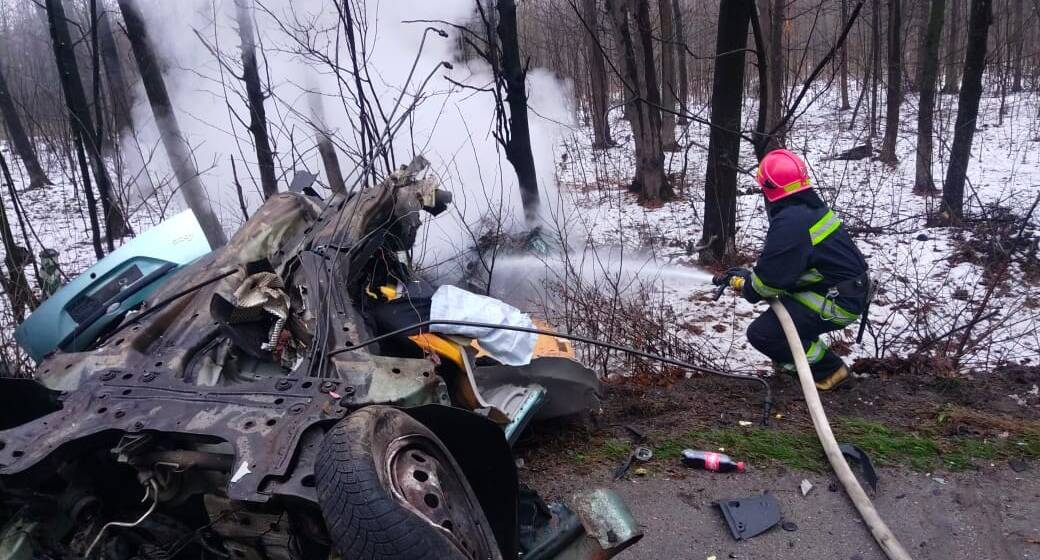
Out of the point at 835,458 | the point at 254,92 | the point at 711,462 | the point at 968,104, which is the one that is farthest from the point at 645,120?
the point at 835,458

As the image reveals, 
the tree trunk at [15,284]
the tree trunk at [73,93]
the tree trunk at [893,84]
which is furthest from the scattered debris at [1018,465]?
the tree trunk at [893,84]

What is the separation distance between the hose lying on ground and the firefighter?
18cm

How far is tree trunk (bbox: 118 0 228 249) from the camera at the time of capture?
328 inches

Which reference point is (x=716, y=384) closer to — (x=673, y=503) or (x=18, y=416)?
(x=673, y=503)

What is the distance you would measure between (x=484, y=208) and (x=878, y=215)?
17.2ft

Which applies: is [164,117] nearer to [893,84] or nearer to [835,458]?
[835,458]

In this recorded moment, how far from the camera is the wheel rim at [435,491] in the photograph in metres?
1.88

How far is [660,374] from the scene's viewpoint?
4938mm

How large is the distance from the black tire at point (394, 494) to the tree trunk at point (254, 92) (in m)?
6.40

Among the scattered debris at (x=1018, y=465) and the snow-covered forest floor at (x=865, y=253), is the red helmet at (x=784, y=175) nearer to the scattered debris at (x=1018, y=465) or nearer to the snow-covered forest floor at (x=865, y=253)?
the snow-covered forest floor at (x=865, y=253)

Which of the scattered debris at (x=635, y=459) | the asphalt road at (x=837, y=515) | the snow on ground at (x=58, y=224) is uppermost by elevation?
the snow on ground at (x=58, y=224)

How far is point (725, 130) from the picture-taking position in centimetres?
641

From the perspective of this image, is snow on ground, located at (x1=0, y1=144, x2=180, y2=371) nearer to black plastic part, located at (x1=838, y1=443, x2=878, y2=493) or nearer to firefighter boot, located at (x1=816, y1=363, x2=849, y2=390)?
black plastic part, located at (x1=838, y1=443, x2=878, y2=493)

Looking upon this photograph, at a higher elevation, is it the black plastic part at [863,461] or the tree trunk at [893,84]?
the tree trunk at [893,84]
